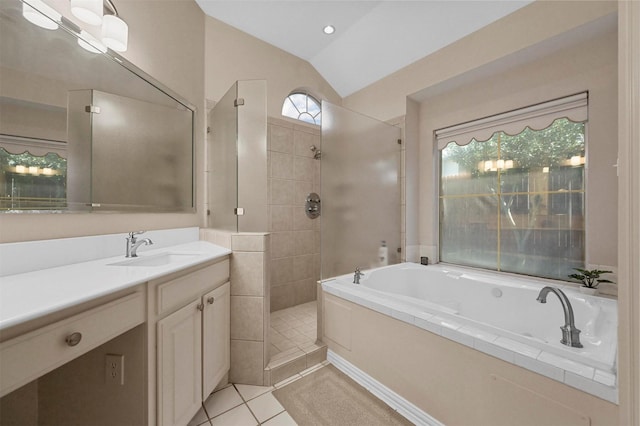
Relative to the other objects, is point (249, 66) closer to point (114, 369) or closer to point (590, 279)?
point (114, 369)

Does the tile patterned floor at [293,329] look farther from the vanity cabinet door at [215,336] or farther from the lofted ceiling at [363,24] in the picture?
the lofted ceiling at [363,24]

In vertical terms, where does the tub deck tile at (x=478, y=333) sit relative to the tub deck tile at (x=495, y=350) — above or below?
above

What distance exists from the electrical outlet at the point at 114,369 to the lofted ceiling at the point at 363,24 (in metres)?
2.68

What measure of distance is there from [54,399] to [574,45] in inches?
146

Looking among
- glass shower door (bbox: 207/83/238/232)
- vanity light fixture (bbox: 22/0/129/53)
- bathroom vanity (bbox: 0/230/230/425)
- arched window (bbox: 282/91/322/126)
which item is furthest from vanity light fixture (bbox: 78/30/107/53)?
arched window (bbox: 282/91/322/126)

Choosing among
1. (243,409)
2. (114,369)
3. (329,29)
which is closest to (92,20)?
(114,369)

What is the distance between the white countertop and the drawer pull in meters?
0.10

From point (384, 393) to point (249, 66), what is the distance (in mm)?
2981

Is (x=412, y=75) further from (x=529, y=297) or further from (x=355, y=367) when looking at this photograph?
(x=355, y=367)

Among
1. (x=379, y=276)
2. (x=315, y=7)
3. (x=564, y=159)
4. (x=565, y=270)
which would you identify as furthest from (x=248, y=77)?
(x=565, y=270)

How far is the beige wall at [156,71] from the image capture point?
1.13 metres

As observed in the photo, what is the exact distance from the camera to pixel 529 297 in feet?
5.95

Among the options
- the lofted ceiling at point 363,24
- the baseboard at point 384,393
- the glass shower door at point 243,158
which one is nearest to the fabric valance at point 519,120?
the lofted ceiling at point 363,24

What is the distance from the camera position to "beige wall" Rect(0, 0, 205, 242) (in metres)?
1.13
